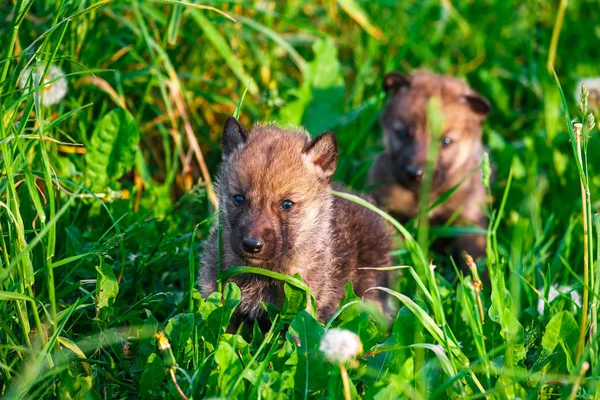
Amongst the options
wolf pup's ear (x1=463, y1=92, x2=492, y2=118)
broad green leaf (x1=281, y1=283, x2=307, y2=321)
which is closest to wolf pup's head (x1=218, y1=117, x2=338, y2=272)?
broad green leaf (x1=281, y1=283, x2=307, y2=321)

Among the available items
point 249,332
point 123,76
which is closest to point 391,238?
point 249,332

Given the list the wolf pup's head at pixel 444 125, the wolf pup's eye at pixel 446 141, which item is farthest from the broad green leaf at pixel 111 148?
the wolf pup's eye at pixel 446 141

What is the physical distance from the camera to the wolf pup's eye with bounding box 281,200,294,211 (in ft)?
12.6

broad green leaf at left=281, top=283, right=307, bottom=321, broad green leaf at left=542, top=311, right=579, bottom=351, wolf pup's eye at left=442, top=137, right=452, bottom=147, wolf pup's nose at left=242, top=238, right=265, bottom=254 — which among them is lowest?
broad green leaf at left=542, top=311, right=579, bottom=351

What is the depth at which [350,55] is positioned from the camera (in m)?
7.27

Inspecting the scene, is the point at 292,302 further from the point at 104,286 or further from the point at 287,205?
the point at 104,286

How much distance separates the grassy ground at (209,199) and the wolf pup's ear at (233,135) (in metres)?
0.51

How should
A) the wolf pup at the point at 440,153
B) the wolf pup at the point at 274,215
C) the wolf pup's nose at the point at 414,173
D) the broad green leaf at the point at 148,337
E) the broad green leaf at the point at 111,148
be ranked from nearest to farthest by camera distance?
1. the broad green leaf at the point at 148,337
2. the wolf pup at the point at 274,215
3. the broad green leaf at the point at 111,148
4. the wolf pup's nose at the point at 414,173
5. the wolf pup at the point at 440,153

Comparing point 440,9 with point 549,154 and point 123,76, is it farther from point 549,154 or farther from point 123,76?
point 123,76

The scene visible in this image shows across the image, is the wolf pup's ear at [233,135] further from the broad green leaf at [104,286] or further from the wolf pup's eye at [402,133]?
the wolf pup's eye at [402,133]

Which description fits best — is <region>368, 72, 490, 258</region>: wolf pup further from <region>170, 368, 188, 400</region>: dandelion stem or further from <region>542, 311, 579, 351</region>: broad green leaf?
<region>170, 368, 188, 400</region>: dandelion stem

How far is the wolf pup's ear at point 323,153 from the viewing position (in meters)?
3.96

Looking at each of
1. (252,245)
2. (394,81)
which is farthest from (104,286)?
(394,81)

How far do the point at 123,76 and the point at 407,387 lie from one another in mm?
3212
